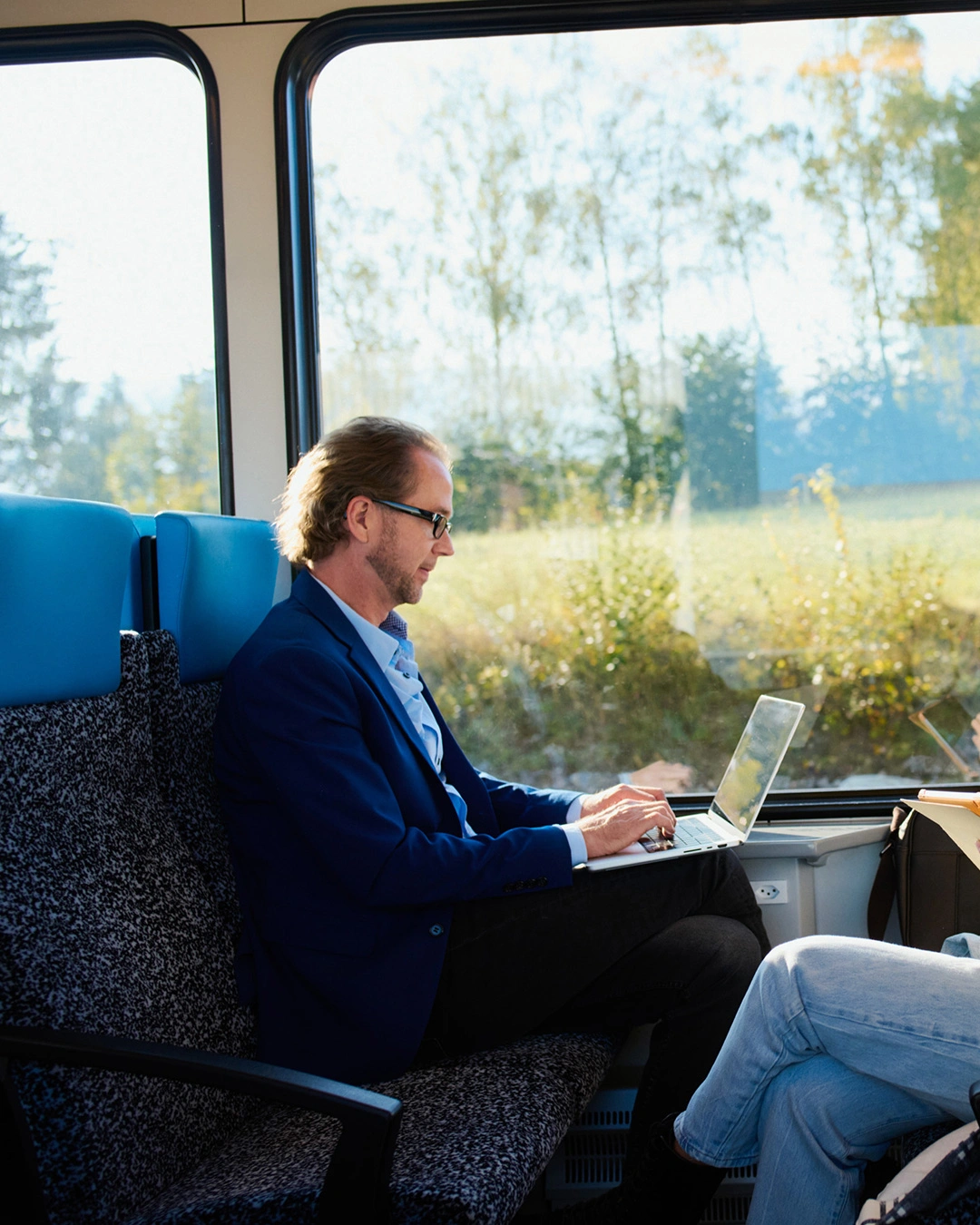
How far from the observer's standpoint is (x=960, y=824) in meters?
1.72

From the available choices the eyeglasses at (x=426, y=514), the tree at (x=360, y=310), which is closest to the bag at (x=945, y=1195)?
the eyeglasses at (x=426, y=514)

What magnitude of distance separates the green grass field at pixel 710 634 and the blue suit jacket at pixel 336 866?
2.33 feet

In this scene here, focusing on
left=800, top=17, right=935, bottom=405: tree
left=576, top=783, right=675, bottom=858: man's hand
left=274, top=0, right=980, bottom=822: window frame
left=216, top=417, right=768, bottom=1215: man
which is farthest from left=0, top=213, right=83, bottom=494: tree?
left=800, top=17, right=935, bottom=405: tree

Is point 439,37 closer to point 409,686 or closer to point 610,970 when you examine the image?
point 409,686

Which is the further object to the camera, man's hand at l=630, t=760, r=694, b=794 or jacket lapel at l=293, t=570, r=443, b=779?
man's hand at l=630, t=760, r=694, b=794

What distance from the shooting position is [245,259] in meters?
2.40

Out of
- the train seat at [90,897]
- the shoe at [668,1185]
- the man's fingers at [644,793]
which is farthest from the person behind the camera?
the man's fingers at [644,793]

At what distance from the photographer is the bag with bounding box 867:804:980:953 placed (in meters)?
2.11

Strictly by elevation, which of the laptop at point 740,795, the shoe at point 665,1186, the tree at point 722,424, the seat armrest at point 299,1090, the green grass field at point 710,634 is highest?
the tree at point 722,424

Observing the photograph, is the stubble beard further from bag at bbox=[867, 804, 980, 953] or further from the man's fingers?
bag at bbox=[867, 804, 980, 953]

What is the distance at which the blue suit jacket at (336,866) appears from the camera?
157cm

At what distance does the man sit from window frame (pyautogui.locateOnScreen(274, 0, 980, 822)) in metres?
0.54

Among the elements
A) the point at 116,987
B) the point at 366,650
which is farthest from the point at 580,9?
the point at 116,987

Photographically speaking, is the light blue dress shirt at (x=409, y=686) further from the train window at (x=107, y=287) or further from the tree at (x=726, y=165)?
the tree at (x=726, y=165)
